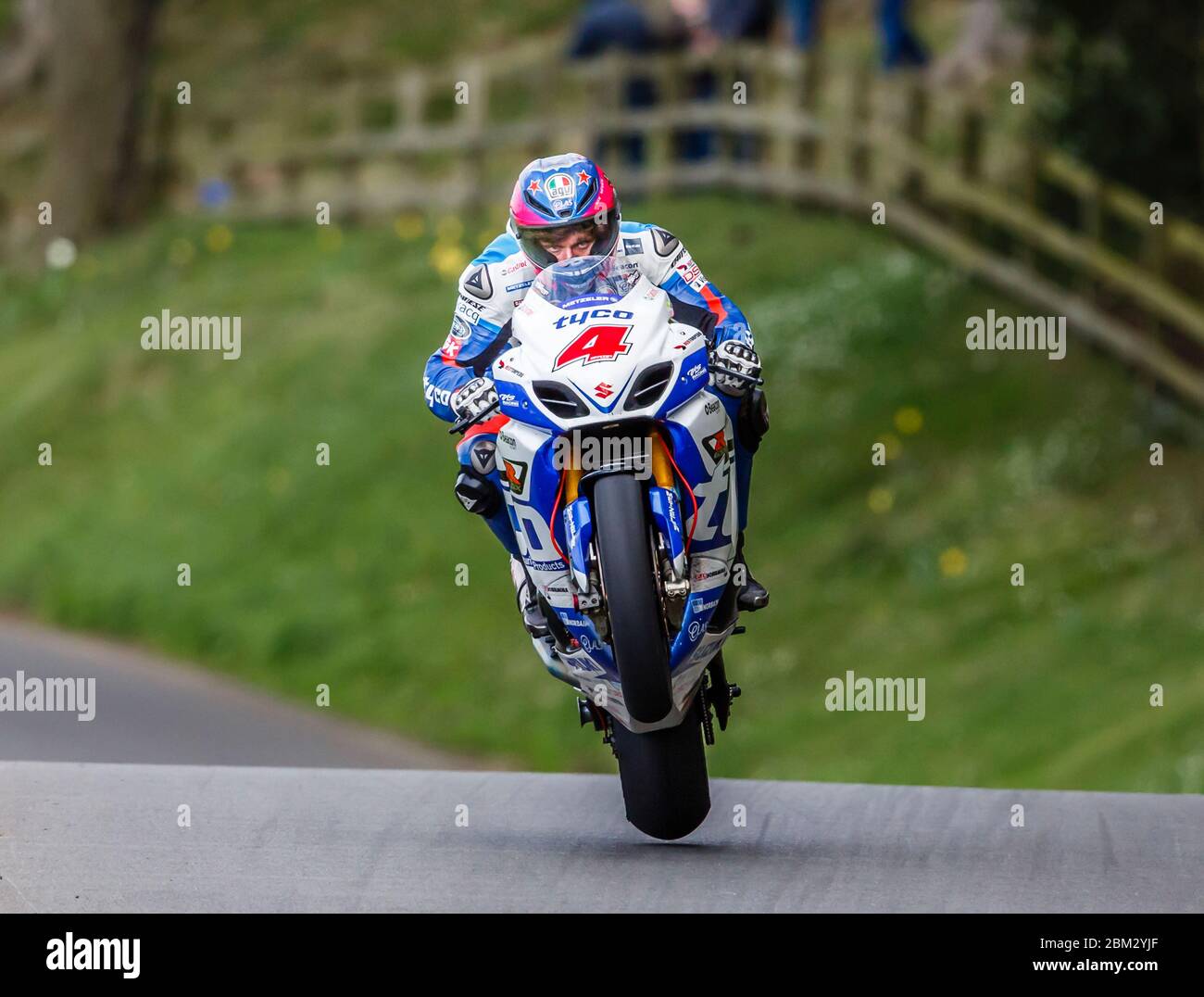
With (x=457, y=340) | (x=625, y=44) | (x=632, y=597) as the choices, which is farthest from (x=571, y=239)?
(x=625, y=44)

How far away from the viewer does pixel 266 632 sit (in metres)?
16.2

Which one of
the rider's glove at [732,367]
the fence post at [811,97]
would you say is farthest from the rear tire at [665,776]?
the fence post at [811,97]

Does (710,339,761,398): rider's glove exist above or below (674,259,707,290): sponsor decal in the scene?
below

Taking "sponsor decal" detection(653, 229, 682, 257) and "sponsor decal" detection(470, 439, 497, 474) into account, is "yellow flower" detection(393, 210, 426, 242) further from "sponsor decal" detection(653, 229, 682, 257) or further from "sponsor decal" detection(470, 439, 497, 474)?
"sponsor decal" detection(470, 439, 497, 474)

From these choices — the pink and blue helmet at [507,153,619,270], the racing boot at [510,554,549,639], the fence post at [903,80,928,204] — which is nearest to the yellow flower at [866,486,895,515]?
the fence post at [903,80,928,204]

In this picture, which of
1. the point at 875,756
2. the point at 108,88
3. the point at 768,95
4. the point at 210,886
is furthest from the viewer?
the point at 108,88

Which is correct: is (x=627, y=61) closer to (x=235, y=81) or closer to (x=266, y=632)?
(x=266, y=632)

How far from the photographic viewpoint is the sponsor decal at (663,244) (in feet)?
26.2

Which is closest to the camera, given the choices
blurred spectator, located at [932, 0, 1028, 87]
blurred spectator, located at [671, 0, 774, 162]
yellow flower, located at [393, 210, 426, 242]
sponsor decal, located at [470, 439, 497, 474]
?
sponsor decal, located at [470, 439, 497, 474]

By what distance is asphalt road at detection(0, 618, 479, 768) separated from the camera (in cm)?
1352

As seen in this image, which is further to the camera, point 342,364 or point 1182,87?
point 342,364

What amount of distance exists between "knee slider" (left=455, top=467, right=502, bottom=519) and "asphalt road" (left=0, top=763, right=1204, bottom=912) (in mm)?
1146

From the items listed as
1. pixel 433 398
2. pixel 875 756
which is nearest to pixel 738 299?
pixel 875 756

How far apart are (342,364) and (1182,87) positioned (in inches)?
302
